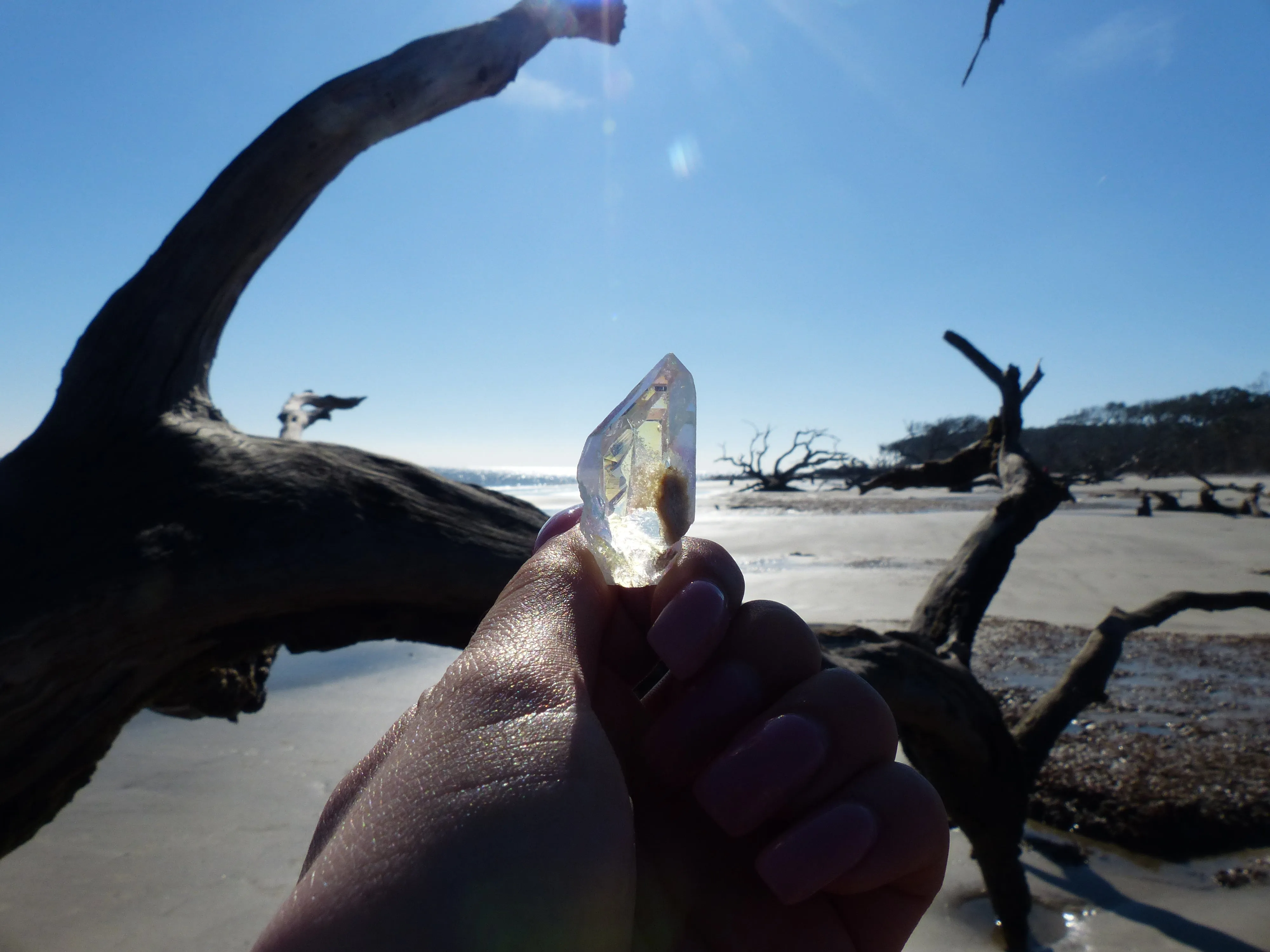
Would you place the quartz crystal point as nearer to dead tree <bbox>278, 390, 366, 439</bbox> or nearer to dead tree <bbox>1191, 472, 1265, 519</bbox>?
dead tree <bbox>278, 390, 366, 439</bbox>

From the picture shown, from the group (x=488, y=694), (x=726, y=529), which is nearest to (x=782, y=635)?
(x=488, y=694)

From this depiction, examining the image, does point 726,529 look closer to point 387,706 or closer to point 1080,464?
point 387,706

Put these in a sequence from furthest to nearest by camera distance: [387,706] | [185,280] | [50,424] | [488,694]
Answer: [387,706] < [185,280] < [50,424] < [488,694]

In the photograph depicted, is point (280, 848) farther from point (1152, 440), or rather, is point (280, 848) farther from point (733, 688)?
point (1152, 440)

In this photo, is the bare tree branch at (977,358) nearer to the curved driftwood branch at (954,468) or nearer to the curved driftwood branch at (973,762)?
the curved driftwood branch at (954,468)

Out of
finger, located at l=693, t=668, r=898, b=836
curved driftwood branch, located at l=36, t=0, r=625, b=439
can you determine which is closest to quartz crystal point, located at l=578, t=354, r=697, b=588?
finger, located at l=693, t=668, r=898, b=836

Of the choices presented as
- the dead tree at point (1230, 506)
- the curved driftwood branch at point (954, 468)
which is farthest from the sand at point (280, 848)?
the dead tree at point (1230, 506)
